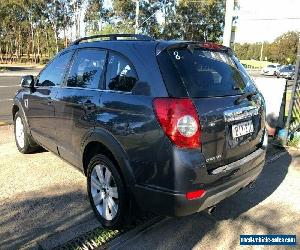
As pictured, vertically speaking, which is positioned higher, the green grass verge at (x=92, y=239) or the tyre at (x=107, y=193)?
the tyre at (x=107, y=193)

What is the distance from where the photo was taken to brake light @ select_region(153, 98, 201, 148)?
286cm

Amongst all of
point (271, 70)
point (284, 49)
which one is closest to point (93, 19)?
point (271, 70)

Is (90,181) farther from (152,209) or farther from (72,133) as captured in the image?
(152,209)

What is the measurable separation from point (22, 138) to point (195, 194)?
3.79 m

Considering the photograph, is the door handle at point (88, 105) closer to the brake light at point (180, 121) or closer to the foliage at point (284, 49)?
the brake light at point (180, 121)

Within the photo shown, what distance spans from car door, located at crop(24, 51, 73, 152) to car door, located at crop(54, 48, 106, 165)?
0.63 feet

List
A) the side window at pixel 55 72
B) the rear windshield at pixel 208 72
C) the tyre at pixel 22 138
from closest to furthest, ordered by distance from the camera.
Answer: the rear windshield at pixel 208 72 < the side window at pixel 55 72 < the tyre at pixel 22 138

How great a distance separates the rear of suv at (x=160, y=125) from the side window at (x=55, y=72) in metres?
0.34

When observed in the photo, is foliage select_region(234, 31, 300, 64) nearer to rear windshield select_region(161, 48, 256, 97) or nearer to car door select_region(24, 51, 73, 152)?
car door select_region(24, 51, 73, 152)

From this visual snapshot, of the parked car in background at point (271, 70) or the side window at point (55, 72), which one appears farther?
the parked car in background at point (271, 70)

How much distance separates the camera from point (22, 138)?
5.86 metres

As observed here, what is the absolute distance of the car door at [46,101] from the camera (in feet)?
14.9

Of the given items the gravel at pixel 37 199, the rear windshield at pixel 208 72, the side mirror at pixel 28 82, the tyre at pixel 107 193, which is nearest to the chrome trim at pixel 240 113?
the rear windshield at pixel 208 72

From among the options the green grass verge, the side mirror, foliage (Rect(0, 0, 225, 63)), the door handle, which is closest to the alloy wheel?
the green grass verge
